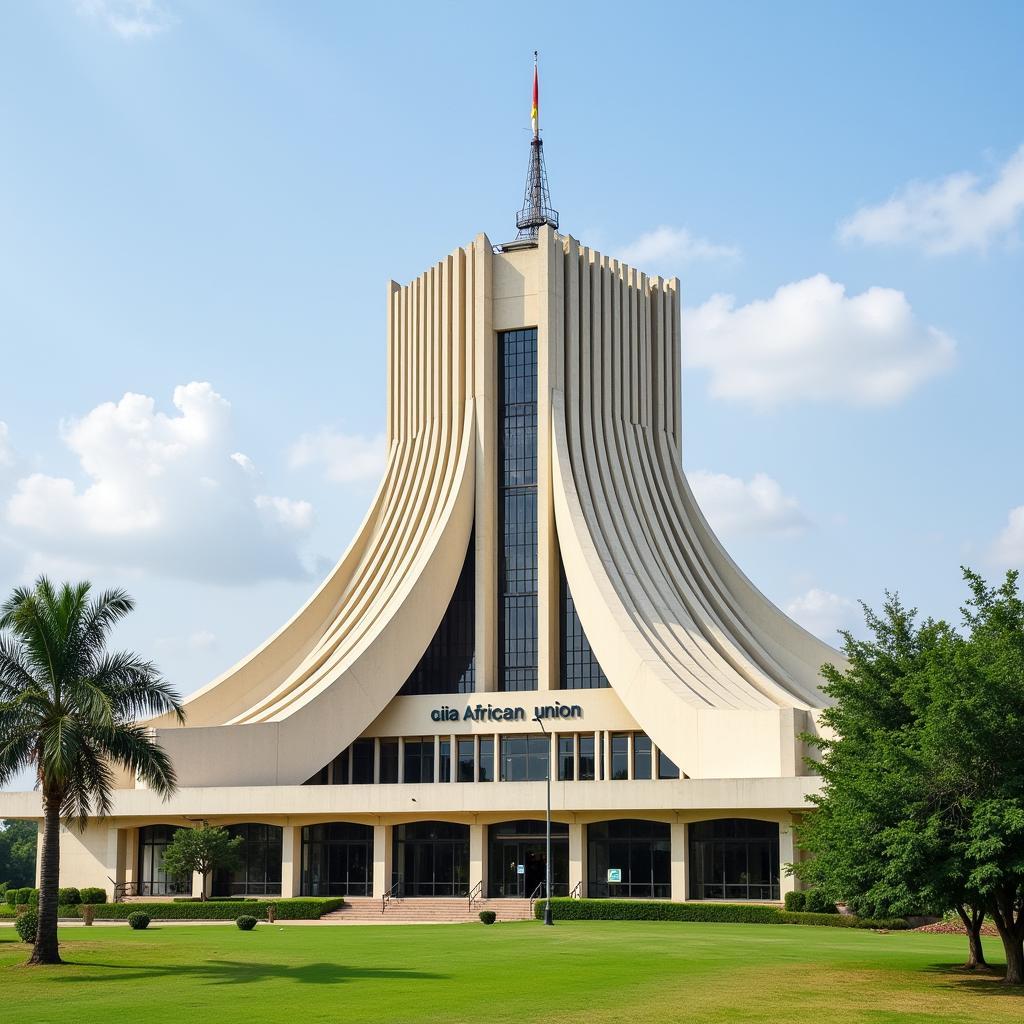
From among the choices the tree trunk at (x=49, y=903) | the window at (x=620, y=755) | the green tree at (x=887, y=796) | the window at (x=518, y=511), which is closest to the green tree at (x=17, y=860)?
the window at (x=518, y=511)

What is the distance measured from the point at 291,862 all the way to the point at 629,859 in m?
11.8

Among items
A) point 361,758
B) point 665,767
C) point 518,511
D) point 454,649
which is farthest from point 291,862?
point 518,511

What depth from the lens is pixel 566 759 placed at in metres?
52.2

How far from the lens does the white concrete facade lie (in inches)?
1873

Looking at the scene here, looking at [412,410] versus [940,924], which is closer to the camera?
[940,924]

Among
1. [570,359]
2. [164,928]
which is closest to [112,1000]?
[164,928]

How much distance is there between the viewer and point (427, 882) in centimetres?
5022

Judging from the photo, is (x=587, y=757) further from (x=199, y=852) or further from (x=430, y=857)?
(x=199, y=852)

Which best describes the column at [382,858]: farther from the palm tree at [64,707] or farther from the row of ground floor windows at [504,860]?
the palm tree at [64,707]

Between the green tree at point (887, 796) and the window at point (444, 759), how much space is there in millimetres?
25949

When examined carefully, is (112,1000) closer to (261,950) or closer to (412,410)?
(261,950)

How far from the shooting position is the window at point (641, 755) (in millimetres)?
51188

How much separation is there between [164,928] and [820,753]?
20991mm

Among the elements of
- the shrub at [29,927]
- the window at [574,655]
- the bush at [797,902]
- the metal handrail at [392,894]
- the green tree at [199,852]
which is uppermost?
the window at [574,655]
